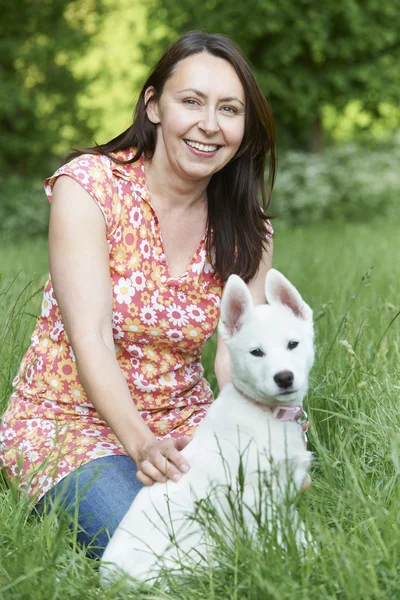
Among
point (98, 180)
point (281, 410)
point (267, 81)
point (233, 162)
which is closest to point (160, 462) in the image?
point (281, 410)

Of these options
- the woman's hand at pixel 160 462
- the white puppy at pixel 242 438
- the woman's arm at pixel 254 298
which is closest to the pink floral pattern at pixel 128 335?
the woman's arm at pixel 254 298

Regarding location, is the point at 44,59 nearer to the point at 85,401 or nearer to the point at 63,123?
the point at 63,123

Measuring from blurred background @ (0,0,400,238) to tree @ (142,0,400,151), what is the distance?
1.0 inches

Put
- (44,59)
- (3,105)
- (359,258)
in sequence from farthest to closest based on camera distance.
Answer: (44,59) < (3,105) < (359,258)

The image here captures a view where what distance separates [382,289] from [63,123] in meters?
10.8

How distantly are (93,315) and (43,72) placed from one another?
13.0 metres

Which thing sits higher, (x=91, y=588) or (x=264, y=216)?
(x=264, y=216)

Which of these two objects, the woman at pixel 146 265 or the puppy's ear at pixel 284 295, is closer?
the puppy's ear at pixel 284 295

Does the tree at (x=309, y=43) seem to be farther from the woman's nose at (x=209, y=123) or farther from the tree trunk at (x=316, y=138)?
the woman's nose at (x=209, y=123)

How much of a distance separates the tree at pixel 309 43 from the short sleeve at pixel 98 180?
11.3 meters

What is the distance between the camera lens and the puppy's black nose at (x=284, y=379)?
2.13m

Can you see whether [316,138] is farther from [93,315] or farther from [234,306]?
[234,306]

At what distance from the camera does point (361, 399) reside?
9.84 feet

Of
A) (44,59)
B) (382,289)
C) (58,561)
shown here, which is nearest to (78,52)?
(44,59)
